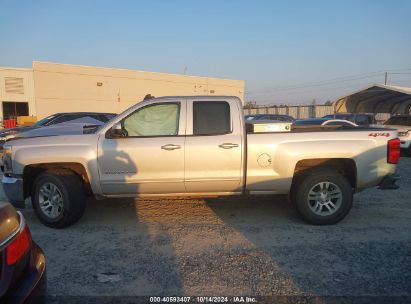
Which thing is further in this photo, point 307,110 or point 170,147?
point 307,110

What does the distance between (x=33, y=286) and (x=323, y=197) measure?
165 inches

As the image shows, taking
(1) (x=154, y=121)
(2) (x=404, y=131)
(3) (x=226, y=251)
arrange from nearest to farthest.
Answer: (3) (x=226, y=251)
(1) (x=154, y=121)
(2) (x=404, y=131)

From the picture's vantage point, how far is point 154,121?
18.2 ft

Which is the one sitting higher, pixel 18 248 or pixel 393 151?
pixel 393 151

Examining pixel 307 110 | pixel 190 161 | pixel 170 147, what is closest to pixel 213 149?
pixel 190 161

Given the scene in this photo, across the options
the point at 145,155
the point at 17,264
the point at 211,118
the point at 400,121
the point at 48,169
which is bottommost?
the point at 17,264

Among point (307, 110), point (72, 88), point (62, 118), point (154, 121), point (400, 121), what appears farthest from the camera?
point (307, 110)

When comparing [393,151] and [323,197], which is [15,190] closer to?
[323,197]

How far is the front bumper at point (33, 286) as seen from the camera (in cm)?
229

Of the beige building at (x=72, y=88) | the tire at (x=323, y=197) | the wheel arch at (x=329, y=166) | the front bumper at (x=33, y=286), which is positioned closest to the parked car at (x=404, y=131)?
the wheel arch at (x=329, y=166)

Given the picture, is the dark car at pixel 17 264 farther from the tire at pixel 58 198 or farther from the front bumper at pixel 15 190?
the front bumper at pixel 15 190

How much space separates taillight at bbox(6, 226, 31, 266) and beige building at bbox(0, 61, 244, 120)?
107ft

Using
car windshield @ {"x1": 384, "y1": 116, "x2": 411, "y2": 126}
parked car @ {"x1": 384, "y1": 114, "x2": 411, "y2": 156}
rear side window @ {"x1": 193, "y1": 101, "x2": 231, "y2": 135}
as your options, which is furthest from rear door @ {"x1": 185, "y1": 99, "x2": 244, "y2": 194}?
car windshield @ {"x1": 384, "y1": 116, "x2": 411, "y2": 126}

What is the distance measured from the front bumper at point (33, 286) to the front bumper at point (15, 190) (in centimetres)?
303
